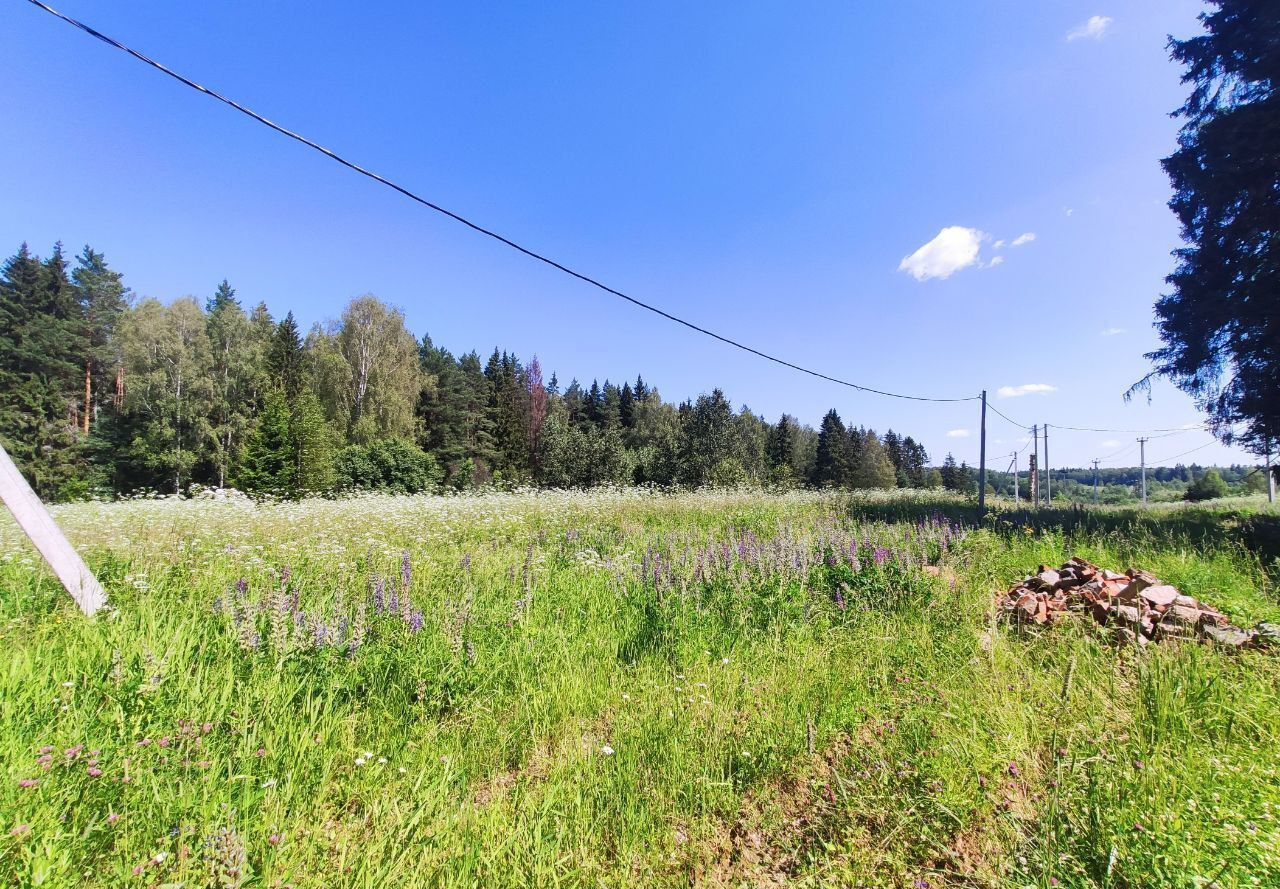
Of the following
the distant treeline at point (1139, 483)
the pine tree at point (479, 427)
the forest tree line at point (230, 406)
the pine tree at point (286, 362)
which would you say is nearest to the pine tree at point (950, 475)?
the distant treeline at point (1139, 483)

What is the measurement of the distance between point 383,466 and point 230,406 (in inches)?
364

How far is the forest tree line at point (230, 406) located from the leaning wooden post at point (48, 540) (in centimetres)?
1654

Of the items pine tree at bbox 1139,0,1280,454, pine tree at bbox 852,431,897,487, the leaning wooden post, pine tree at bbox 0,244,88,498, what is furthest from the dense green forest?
pine tree at bbox 852,431,897,487

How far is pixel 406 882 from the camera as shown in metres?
A: 1.75

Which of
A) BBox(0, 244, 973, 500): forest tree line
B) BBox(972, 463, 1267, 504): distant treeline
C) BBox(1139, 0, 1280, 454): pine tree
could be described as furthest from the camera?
BBox(972, 463, 1267, 504): distant treeline

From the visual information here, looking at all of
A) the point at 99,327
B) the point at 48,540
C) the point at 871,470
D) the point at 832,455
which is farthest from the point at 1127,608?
the point at 871,470

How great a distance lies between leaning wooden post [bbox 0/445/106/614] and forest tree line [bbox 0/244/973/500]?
1654cm

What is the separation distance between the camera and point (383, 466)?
28.0m

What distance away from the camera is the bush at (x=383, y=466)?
27.1 metres

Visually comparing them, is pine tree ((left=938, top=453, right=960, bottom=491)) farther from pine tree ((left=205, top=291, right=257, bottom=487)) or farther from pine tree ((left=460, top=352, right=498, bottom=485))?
pine tree ((left=205, top=291, right=257, bottom=487))

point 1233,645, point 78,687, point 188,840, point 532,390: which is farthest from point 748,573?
point 532,390

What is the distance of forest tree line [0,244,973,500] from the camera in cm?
2512

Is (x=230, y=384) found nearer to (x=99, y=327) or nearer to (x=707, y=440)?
(x=99, y=327)

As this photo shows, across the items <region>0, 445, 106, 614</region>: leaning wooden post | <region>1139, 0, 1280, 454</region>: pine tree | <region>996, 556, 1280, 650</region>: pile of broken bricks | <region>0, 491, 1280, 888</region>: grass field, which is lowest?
<region>0, 491, 1280, 888</region>: grass field
